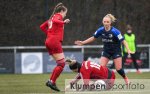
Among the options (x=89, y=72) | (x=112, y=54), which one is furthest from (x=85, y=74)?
(x=112, y=54)

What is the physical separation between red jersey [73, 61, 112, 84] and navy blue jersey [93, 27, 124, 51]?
1.68m

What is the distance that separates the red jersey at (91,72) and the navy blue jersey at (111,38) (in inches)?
66.1

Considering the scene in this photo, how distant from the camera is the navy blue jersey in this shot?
16266mm

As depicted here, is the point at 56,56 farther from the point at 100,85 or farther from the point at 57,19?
the point at 100,85

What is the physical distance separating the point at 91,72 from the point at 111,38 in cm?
219

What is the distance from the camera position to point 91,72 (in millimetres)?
14375

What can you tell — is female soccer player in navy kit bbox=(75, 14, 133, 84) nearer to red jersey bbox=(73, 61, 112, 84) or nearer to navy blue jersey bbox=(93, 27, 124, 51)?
navy blue jersey bbox=(93, 27, 124, 51)

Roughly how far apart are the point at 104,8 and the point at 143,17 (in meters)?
2.63

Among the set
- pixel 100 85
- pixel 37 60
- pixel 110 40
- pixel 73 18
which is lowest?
pixel 100 85

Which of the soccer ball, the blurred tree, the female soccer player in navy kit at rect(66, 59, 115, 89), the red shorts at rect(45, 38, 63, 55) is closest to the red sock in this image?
the red shorts at rect(45, 38, 63, 55)

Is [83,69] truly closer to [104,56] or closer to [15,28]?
[104,56]

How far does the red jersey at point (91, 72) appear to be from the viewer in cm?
1424

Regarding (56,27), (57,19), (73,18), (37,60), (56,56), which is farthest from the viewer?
(73,18)

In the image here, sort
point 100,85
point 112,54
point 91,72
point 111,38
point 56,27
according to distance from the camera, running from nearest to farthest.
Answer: point 91,72 → point 100,85 → point 56,27 → point 111,38 → point 112,54
